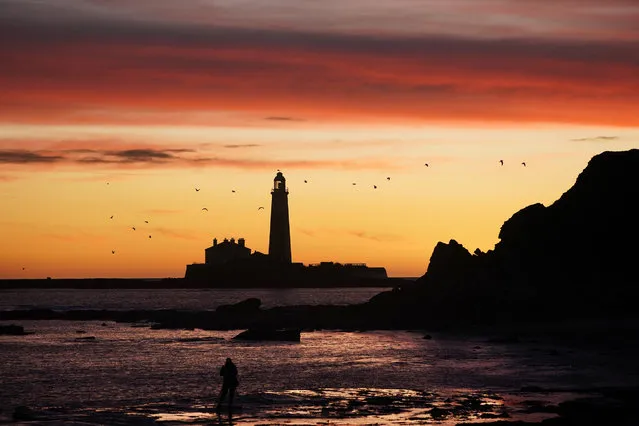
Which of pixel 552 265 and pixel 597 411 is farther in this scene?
pixel 552 265

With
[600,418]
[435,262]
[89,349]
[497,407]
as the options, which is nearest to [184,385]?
[497,407]

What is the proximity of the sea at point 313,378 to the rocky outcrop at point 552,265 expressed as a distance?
8.20 meters

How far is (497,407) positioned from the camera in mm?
38312

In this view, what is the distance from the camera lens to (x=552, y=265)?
96188 millimetres

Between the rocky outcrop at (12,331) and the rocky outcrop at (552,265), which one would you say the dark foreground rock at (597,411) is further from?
the rocky outcrop at (12,331)

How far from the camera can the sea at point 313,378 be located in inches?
1491

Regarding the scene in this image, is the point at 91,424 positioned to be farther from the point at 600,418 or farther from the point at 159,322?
the point at 159,322

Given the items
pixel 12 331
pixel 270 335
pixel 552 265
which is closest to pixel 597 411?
pixel 270 335

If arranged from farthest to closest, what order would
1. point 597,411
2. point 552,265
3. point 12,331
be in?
point 552,265 < point 12,331 < point 597,411

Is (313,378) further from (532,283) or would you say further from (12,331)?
(12,331)

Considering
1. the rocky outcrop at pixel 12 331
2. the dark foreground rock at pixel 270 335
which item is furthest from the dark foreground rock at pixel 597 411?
the rocky outcrop at pixel 12 331

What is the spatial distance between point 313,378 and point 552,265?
1971 inches

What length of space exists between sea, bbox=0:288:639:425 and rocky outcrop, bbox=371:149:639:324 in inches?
323

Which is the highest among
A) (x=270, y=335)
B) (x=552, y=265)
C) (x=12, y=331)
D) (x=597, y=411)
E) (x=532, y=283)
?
(x=552, y=265)
